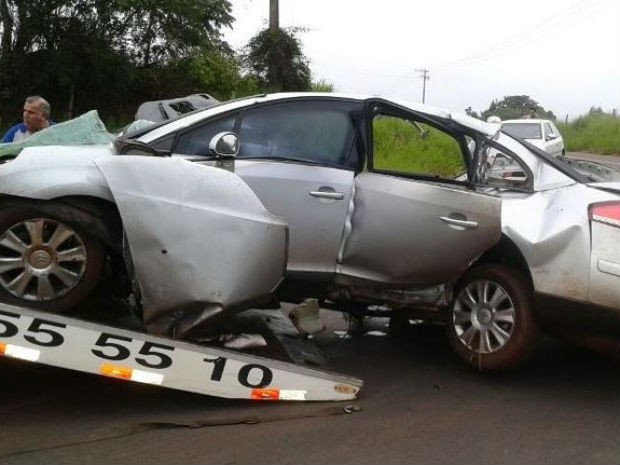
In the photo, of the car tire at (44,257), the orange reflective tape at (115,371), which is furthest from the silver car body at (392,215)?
the orange reflective tape at (115,371)

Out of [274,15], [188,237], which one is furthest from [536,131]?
[188,237]

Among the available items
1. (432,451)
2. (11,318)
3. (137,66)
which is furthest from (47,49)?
(432,451)

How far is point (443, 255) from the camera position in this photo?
14.9 ft

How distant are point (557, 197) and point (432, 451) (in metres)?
1.77

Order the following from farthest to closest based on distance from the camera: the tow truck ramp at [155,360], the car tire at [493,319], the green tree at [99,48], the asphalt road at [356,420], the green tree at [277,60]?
the green tree at [277,60], the green tree at [99,48], the car tire at [493,319], the tow truck ramp at [155,360], the asphalt road at [356,420]

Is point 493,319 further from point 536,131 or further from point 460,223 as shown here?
point 536,131

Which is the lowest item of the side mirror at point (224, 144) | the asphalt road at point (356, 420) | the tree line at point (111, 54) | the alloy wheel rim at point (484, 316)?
the asphalt road at point (356, 420)

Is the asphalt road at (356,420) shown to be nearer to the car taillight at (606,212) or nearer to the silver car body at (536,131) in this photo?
the car taillight at (606,212)

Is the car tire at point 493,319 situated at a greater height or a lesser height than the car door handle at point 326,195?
lesser

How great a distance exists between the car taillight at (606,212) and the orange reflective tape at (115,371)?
271 centimetres

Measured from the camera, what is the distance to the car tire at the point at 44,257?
4062mm

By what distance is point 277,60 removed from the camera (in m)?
23.5

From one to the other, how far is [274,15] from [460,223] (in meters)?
20.9

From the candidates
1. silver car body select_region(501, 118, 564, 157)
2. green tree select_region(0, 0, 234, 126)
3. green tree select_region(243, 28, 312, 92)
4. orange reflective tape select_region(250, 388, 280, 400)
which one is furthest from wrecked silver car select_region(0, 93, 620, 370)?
green tree select_region(243, 28, 312, 92)
